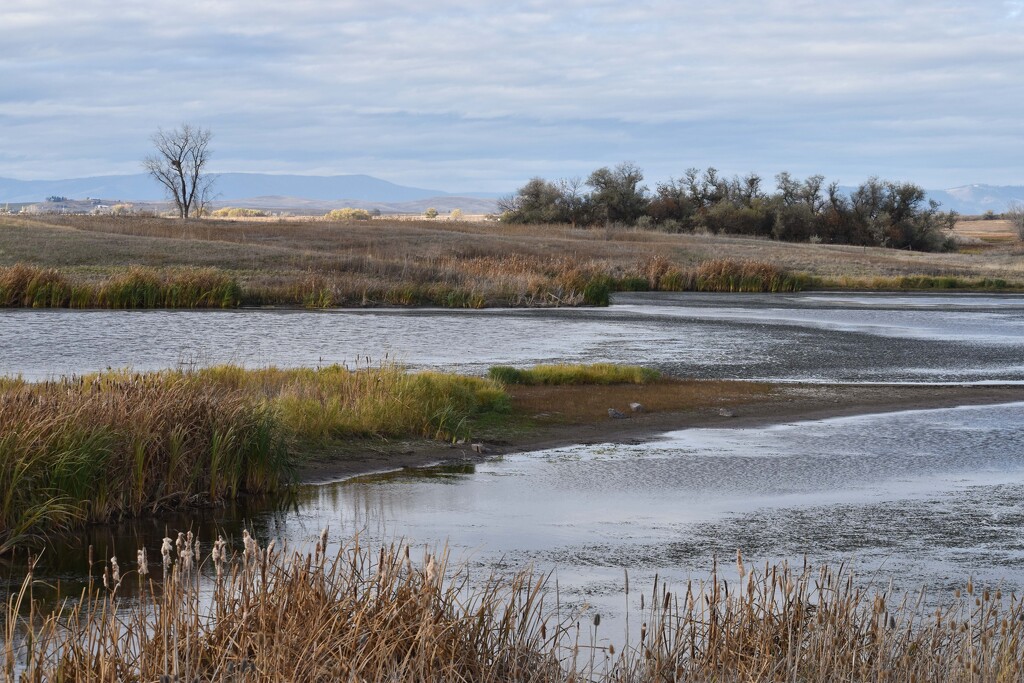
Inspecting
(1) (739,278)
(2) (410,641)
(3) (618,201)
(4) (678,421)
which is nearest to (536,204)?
(3) (618,201)

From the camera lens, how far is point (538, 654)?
6160 mm

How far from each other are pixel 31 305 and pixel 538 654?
109ft

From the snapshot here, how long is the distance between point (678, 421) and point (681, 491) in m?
5.08

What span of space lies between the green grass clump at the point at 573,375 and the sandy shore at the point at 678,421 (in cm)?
238

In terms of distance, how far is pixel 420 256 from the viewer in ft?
175

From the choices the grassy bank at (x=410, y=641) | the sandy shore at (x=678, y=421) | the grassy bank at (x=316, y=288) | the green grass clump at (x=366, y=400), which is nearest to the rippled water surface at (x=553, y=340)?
the sandy shore at (x=678, y=421)

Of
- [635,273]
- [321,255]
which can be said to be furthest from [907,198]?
[321,255]

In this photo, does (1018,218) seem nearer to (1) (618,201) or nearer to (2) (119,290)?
(1) (618,201)

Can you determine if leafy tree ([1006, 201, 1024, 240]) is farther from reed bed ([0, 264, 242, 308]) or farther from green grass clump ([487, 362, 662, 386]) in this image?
green grass clump ([487, 362, 662, 386])

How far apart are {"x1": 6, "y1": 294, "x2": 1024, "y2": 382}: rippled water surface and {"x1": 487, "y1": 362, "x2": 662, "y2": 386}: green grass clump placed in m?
2.01

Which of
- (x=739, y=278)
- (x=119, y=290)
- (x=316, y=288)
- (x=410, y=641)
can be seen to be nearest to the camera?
(x=410, y=641)

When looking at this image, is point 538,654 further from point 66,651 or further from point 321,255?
point 321,255

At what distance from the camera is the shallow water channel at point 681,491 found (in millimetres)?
9852

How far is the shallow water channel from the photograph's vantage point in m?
9.85
